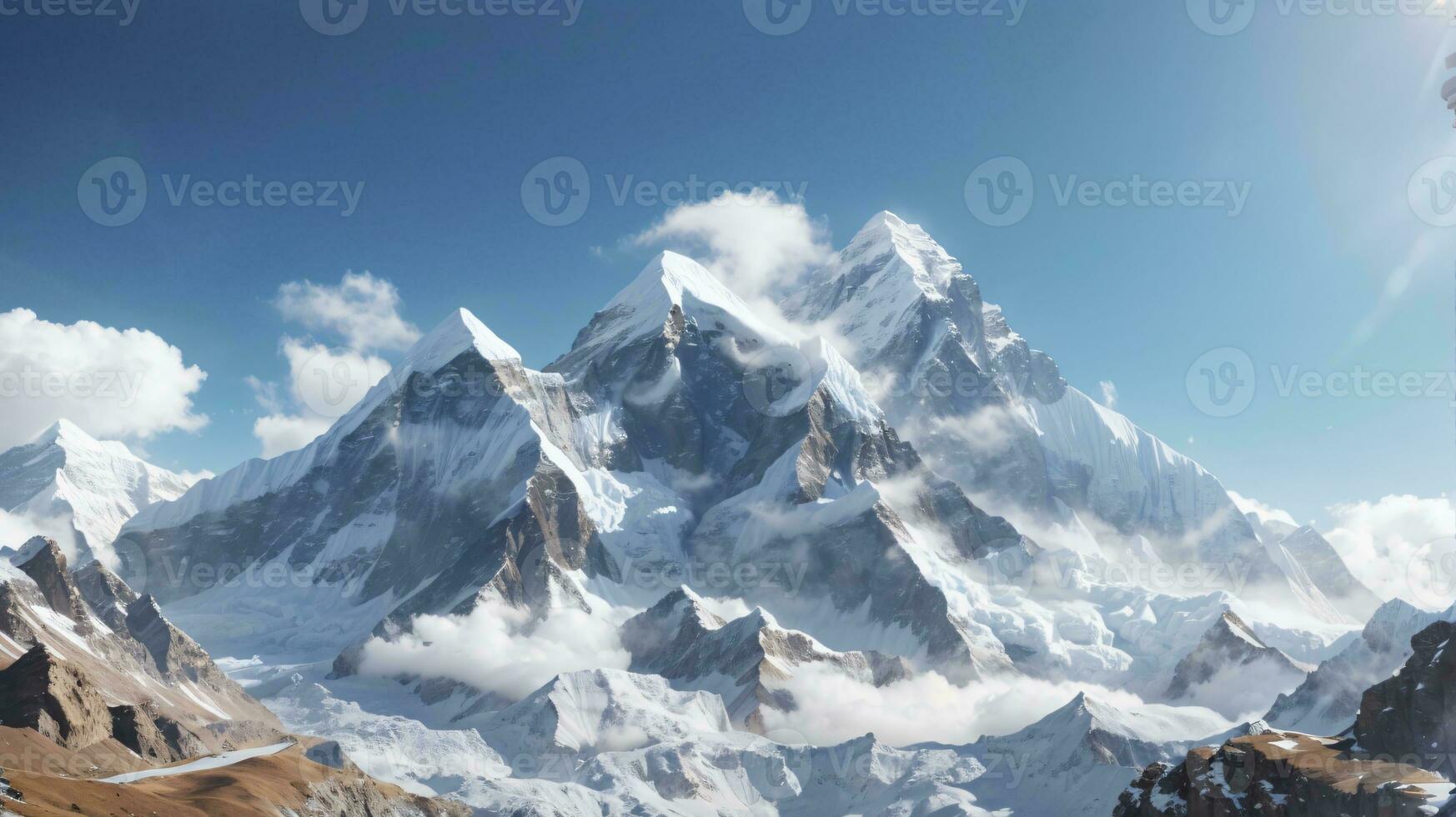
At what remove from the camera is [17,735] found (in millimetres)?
154500

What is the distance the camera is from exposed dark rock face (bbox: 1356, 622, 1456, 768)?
125 m

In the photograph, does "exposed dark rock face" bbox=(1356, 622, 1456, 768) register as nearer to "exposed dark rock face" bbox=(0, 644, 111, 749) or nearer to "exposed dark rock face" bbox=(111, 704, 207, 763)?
"exposed dark rock face" bbox=(111, 704, 207, 763)

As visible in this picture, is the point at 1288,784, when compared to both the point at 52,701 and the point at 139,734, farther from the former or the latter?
the point at 139,734

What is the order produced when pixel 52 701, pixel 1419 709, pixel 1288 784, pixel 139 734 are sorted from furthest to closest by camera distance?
pixel 139 734 < pixel 52 701 < pixel 1419 709 < pixel 1288 784

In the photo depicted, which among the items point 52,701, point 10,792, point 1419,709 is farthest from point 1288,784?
point 52,701

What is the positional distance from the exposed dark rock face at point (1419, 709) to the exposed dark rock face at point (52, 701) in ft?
525

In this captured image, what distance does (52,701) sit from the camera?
16762 cm

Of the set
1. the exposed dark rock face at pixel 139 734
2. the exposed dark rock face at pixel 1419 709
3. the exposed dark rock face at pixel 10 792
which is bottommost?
the exposed dark rock face at pixel 10 792

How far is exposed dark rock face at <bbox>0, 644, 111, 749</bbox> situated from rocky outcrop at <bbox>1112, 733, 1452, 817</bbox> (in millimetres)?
138271

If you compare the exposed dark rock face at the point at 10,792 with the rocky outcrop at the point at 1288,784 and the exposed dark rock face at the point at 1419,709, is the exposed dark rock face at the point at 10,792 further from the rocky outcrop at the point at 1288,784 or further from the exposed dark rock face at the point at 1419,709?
the exposed dark rock face at the point at 1419,709

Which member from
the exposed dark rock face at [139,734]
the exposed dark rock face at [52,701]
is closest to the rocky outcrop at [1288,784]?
the exposed dark rock face at [139,734]

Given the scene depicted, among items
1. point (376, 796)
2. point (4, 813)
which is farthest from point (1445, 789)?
point (376, 796)

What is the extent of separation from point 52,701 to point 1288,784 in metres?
155

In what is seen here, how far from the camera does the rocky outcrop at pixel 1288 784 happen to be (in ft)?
361
